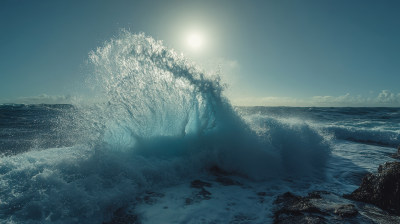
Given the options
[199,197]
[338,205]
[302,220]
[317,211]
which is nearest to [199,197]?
[199,197]

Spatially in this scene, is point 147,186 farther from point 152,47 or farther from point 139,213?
point 152,47

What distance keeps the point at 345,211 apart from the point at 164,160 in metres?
4.11

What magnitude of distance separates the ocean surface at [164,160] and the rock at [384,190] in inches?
38.2

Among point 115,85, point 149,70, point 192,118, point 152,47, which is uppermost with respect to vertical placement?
point 152,47

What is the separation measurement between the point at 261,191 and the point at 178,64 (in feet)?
15.3

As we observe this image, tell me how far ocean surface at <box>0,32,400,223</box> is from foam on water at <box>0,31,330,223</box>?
3 centimetres

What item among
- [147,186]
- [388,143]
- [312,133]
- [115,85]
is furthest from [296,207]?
[388,143]

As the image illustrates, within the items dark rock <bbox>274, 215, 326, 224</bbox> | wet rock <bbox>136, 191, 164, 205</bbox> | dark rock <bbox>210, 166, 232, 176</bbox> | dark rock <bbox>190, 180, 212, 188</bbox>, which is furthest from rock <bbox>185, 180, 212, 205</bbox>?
dark rock <bbox>274, 215, 326, 224</bbox>

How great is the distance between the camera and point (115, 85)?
22.7 feet


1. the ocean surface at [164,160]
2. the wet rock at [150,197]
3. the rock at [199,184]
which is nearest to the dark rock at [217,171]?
the ocean surface at [164,160]

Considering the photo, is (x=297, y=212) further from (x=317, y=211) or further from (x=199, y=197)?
(x=199, y=197)

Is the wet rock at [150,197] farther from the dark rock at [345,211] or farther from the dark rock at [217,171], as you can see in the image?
the dark rock at [345,211]

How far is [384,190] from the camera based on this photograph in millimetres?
3865

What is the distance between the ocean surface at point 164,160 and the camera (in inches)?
143
